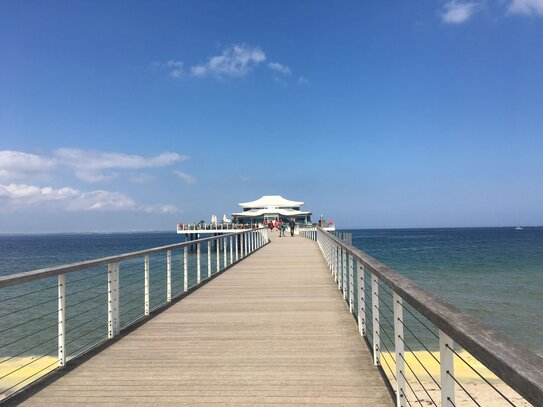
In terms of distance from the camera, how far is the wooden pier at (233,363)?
3359 millimetres

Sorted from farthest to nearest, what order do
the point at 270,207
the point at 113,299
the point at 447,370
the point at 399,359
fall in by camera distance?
the point at 270,207, the point at 113,299, the point at 399,359, the point at 447,370

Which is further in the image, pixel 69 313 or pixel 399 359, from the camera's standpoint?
pixel 69 313

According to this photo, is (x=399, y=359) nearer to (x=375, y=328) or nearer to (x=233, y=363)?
(x=375, y=328)

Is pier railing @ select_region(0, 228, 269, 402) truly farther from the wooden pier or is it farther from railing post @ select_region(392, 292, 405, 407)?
railing post @ select_region(392, 292, 405, 407)

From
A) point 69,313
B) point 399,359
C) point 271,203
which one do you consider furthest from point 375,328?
point 271,203

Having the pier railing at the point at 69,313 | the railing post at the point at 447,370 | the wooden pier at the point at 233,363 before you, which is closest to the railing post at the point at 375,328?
the wooden pier at the point at 233,363

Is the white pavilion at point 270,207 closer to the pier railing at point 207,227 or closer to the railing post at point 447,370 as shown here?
the pier railing at point 207,227

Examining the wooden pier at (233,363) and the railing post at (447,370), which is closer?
the railing post at (447,370)

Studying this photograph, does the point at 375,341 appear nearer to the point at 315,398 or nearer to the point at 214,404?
the point at 315,398

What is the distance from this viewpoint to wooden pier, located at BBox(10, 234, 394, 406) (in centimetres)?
336

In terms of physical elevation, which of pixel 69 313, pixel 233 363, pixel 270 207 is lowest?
pixel 69 313

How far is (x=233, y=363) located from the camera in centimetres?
411

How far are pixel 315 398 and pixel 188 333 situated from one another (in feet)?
7.72

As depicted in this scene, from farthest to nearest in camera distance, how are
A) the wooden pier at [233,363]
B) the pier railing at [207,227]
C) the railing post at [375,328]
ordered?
the pier railing at [207,227] < the railing post at [375,328] < the wooden pier at [233,363]
